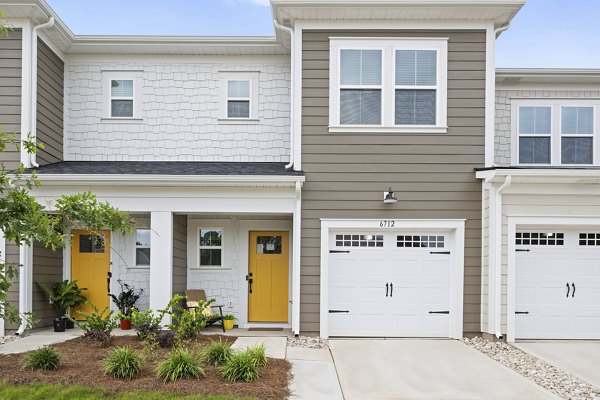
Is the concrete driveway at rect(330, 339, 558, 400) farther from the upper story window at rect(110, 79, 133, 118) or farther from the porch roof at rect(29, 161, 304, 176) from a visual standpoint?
the upper story window at rect(110, 79, 133, 118)

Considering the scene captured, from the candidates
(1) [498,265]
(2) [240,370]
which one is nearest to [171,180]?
(2) [240,370]

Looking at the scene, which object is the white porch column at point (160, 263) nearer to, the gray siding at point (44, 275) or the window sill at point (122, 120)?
the gray siding at point (44, 275)

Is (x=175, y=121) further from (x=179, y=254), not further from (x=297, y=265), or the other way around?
(x=297, y=265)

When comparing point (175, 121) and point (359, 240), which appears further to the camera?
point (175, 121)

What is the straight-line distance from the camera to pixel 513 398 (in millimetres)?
5855

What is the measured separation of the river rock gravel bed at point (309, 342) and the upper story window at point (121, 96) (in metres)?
5.56

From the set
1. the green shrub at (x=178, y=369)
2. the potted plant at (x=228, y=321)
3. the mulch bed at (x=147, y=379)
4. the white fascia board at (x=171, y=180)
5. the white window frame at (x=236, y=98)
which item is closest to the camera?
the mulch bed at (x=147, y=379)

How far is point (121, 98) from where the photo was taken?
10.6m

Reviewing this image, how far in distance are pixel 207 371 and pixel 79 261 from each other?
5.40m

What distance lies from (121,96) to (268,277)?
186 inches

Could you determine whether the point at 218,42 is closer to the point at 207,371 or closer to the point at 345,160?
the point at 345,160

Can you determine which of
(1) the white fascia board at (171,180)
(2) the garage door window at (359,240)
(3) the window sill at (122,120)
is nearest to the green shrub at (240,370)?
(1) the white fascia board at (171,180)

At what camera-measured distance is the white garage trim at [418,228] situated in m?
9.09

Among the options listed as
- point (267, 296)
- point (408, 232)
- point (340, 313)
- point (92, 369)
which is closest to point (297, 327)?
point (340, 313)
